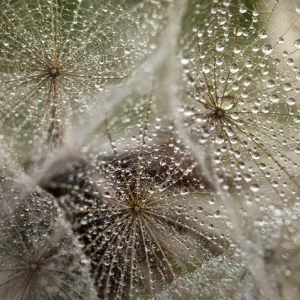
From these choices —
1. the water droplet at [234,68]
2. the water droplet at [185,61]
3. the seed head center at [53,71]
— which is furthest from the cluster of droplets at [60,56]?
the water droplet at [234,68]

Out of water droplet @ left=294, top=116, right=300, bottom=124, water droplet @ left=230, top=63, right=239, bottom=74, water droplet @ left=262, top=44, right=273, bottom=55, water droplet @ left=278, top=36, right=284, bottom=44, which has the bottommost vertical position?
water droplet @ left=294, top=116, right=300, bottom=124

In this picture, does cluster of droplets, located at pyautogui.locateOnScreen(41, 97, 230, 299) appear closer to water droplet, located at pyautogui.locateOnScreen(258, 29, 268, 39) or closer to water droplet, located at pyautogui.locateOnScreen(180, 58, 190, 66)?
water droplet, located at pyautogui.locateOnScreen(180, 58, 190, 66)

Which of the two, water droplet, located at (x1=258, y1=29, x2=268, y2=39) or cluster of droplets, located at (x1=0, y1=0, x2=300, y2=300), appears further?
water droplet, located at (x1=258, y1=29, x2=268, y2=39)

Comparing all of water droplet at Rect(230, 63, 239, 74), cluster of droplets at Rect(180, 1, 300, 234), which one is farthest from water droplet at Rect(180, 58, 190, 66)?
water droplet at Rect(230, 63, 239, 74)

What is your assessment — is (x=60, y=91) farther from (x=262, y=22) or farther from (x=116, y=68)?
(x=262, y=22)

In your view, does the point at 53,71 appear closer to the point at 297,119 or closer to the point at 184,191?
the point at 184,191

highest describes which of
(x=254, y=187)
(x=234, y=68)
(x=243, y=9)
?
(x=243, y=9)

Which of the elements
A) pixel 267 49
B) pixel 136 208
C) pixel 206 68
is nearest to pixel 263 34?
pixel 267 49

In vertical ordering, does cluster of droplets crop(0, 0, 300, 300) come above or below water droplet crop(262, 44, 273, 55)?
below

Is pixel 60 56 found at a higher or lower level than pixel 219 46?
higher

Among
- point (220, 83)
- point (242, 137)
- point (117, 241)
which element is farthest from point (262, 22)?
point (117, 241)

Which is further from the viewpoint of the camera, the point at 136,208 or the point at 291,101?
the point at 291,101

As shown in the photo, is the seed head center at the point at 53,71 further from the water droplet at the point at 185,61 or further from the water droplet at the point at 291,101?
the water droplet at the point at 291,101
